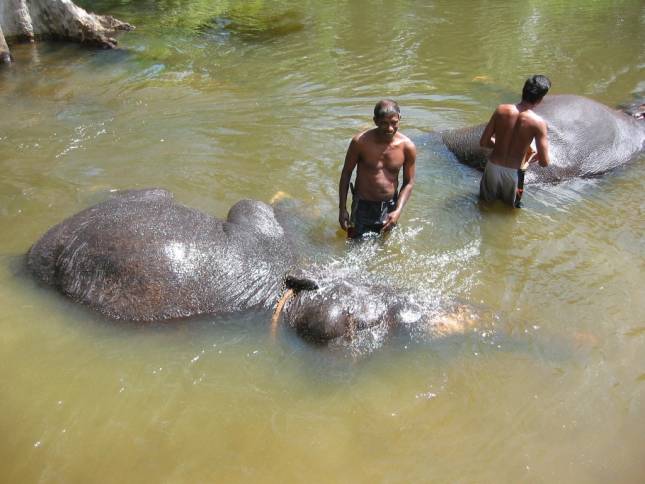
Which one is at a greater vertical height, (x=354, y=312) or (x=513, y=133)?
(x=513, y=133)

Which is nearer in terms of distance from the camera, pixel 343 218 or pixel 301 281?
pixel 301 281

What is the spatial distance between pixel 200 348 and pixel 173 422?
66 cm

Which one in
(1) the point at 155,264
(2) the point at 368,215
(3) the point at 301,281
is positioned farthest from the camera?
(2) the point at 368,215

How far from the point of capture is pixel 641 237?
543 centimetres

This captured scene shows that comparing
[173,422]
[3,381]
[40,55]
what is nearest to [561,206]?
[173,422]

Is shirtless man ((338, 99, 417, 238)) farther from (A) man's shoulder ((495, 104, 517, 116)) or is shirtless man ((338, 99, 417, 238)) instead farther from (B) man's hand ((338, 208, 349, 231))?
(A) man's shoulder ((495, 104, 517, 116))

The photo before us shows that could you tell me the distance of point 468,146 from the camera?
7180 mm

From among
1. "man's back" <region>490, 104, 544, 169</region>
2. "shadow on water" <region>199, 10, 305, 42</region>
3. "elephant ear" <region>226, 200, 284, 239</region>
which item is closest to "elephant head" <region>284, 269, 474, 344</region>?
"elephant ear" <region>226, 200, 284, 239</region>

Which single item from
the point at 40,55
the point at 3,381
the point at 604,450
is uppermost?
the point at 40,55

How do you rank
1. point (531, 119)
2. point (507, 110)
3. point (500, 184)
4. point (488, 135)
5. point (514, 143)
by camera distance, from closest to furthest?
point (531, 119)
point (507, 110)
point (514, 143)
point (488, 135)
point (500, 184)

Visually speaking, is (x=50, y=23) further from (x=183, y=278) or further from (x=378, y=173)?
(x=183, y=278)

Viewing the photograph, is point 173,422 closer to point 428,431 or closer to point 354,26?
point 428,431

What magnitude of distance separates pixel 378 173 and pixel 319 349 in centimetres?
181

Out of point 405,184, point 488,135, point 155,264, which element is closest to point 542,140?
point 488,135
